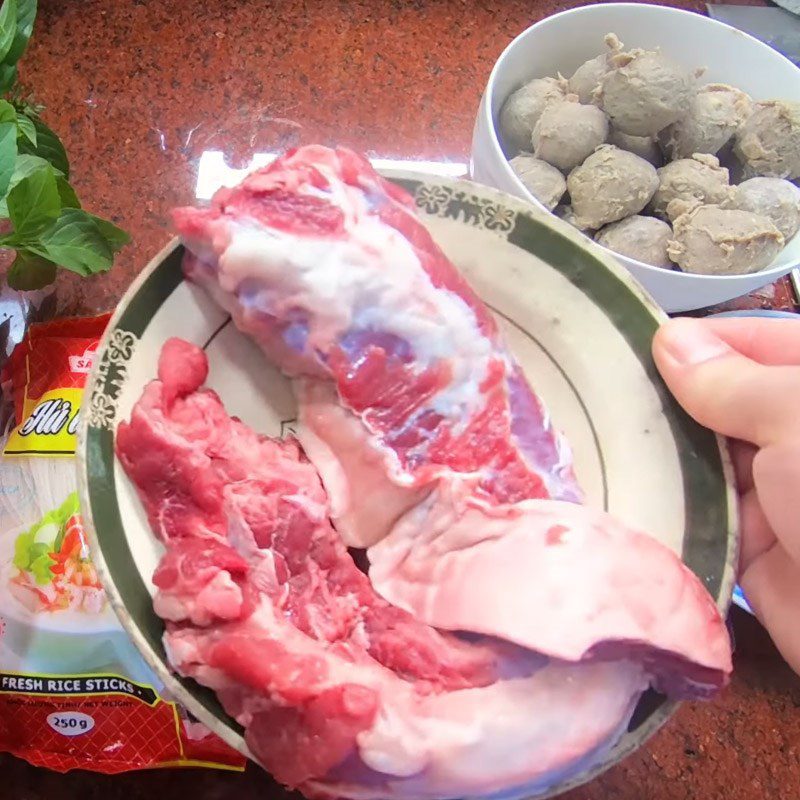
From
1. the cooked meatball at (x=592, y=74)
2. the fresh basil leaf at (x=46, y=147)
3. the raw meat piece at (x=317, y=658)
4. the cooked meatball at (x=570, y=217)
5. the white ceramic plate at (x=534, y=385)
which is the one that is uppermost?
the cooked meatball at (x=592, y=74)

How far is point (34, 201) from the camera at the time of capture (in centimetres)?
81

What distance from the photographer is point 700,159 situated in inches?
41.5

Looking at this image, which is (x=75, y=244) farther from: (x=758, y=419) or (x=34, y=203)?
(x=758, y=419)

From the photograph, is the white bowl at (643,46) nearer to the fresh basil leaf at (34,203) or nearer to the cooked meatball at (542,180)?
the cooked meatball at (542,180)

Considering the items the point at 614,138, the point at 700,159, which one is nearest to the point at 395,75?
the point at 614,138

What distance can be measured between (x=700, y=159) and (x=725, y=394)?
0.43 meters

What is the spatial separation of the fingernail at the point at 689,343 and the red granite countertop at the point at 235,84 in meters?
0.41

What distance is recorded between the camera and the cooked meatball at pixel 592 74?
→ 3.48 feet

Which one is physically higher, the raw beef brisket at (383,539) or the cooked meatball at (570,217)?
the cooked meatball at (570,217)

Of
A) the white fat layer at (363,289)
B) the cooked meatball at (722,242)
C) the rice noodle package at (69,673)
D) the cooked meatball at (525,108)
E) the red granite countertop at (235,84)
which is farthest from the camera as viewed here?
the red granite countertop at (235,84)

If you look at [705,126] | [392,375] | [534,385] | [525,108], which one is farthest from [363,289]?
[705,126]

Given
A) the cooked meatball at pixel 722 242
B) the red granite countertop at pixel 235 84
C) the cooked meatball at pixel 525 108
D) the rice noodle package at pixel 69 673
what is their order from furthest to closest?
the red granite countertop at pixel 235 84 → the cooked meatball at pixel 525 108 → the cooked meatball at pixel 722 242 → the rice noodle package at pixel 69 673

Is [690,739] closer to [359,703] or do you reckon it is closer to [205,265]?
[359,703]

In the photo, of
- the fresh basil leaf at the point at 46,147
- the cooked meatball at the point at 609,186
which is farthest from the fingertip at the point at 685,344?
the fresh basil leaf at the point at 46,147
